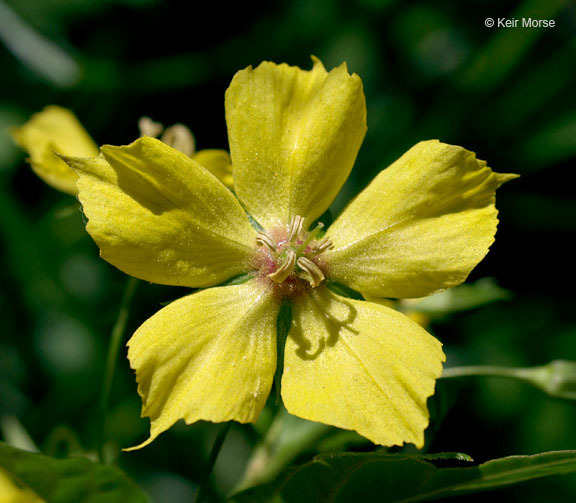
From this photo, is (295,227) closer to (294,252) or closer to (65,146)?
(294,252)

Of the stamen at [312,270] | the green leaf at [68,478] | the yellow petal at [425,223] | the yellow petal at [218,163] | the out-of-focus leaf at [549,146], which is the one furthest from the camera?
the out-of-focus leaf at [549,146]

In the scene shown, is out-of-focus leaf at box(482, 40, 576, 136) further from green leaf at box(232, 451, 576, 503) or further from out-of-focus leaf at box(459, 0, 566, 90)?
green leaf at box(232, 451, 576, 503)

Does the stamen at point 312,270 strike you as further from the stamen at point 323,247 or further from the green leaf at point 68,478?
the green leaf at point 68,478

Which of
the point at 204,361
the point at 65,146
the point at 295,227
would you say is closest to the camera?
the point at 204,361

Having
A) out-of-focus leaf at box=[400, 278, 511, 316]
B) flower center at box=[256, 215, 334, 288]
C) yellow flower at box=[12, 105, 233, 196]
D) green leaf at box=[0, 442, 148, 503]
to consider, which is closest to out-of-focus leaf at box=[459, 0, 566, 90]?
out-of-focus leaf at box=[400, 278, 511, 316]

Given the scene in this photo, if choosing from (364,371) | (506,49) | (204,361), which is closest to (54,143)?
(204,361)

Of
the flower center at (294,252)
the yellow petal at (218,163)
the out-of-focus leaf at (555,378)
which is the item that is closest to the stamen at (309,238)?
the flower center at (294,252)

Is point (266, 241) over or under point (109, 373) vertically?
over
